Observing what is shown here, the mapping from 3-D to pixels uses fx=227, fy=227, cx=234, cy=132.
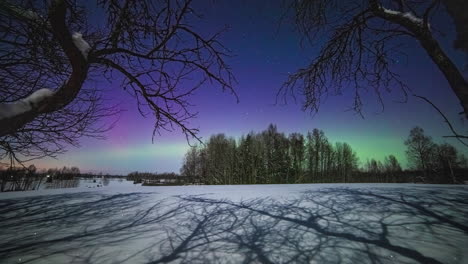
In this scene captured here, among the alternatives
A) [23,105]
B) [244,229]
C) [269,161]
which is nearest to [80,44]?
[23,105]

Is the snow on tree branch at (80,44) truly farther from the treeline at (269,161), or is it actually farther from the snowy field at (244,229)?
the treeline at (269,161)

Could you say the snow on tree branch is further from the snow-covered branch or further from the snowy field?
the snowy field

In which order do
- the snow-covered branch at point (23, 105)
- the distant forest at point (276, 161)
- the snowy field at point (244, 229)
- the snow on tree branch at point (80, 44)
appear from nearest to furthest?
the snow-covered branch at point (23, 105) → the snow on tree branch at point (80, 44) → the snowy field at point (244, 229) → the distant forest at point (276, 161)

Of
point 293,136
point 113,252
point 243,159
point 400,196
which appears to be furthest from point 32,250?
point 293,136

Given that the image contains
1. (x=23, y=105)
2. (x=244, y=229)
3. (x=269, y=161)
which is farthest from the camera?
(x=269, y=161)

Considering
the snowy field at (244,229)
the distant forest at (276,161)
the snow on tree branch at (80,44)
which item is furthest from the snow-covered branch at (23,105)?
the distant forest at (276,161)

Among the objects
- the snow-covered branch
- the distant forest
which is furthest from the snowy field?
the distant forest

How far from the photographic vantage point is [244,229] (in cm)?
445

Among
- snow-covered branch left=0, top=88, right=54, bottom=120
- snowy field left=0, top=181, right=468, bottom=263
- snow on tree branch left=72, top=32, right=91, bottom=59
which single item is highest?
snow on tree branch left=72, top=32, right=91, bottom=59

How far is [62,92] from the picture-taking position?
1930 mm

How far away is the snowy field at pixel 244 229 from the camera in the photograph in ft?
11.2

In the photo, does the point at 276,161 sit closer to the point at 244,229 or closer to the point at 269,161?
the point at 269,161

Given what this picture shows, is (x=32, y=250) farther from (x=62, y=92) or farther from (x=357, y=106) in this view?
(x=357, y=106)

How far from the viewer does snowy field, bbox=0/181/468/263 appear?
134 inches
